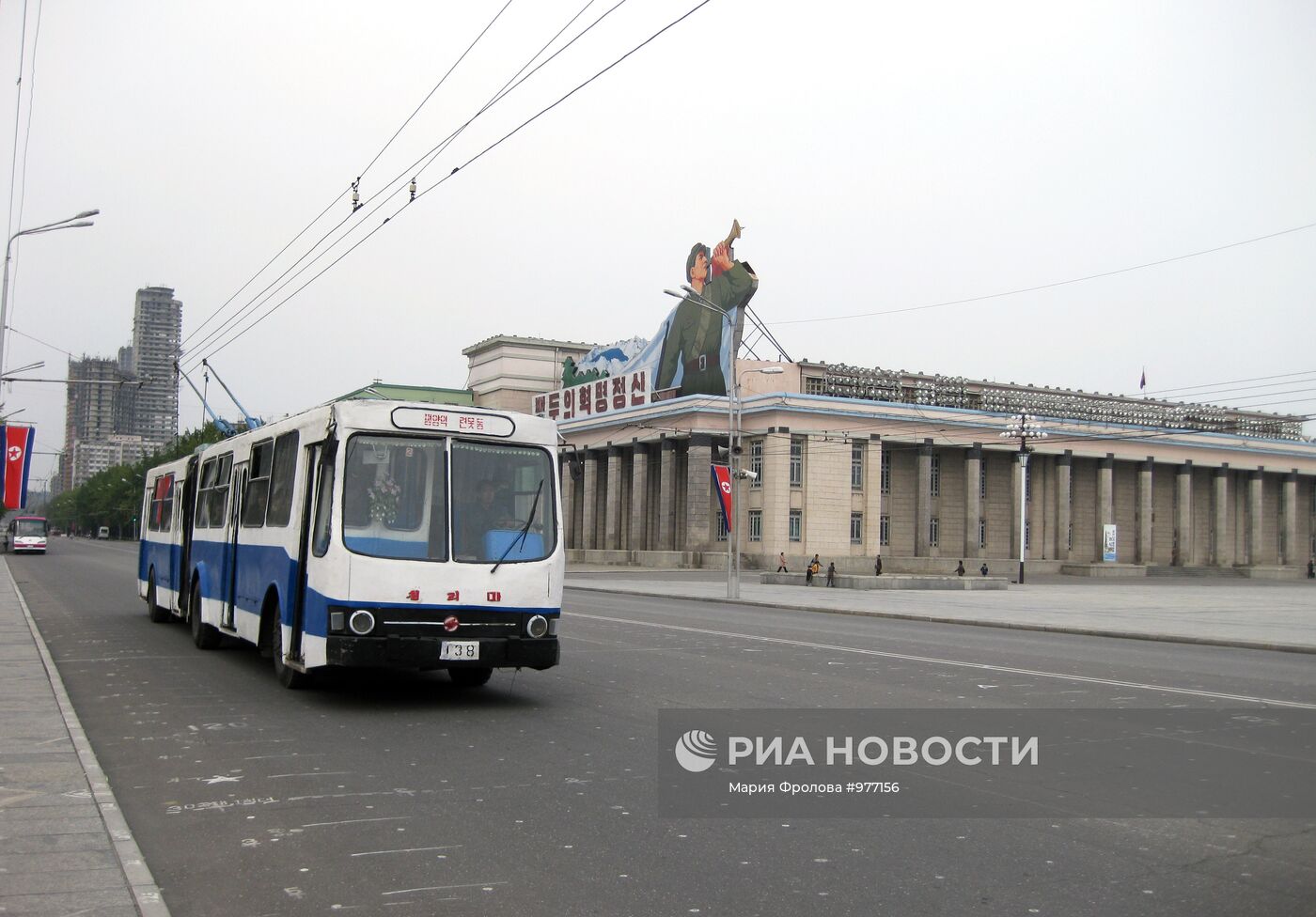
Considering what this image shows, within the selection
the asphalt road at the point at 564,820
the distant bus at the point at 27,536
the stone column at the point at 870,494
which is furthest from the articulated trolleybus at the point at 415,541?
the distant bus at the point at 27,536

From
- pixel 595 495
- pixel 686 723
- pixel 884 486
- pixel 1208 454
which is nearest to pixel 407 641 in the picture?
pixel 686 723

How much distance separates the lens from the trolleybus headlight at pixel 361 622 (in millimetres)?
10438

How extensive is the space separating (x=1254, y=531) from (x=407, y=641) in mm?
85575

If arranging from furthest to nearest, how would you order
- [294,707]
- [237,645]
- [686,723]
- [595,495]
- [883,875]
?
[595,495] → [237,645] → [294,707] → [686,723] → [883,875]

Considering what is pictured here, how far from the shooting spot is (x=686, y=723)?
1000 centimetres

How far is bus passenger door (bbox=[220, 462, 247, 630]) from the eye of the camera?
14.4m

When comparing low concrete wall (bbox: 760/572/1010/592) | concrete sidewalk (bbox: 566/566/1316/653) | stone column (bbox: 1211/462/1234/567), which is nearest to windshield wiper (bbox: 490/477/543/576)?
concrete sidewalk (bbox: 566/566/1316/653)

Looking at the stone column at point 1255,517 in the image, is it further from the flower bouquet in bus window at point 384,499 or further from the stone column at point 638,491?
the flower bouquet in bus window at point 384,499

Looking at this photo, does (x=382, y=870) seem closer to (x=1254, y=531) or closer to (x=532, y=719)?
(x=532, y=719)

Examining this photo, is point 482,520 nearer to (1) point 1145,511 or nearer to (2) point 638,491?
(2) point 638,491

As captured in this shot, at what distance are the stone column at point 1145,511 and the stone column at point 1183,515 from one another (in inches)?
110

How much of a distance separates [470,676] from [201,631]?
18.1 feet

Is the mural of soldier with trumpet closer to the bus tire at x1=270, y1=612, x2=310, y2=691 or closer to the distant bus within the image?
the distant bus

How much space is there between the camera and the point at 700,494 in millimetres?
68188
